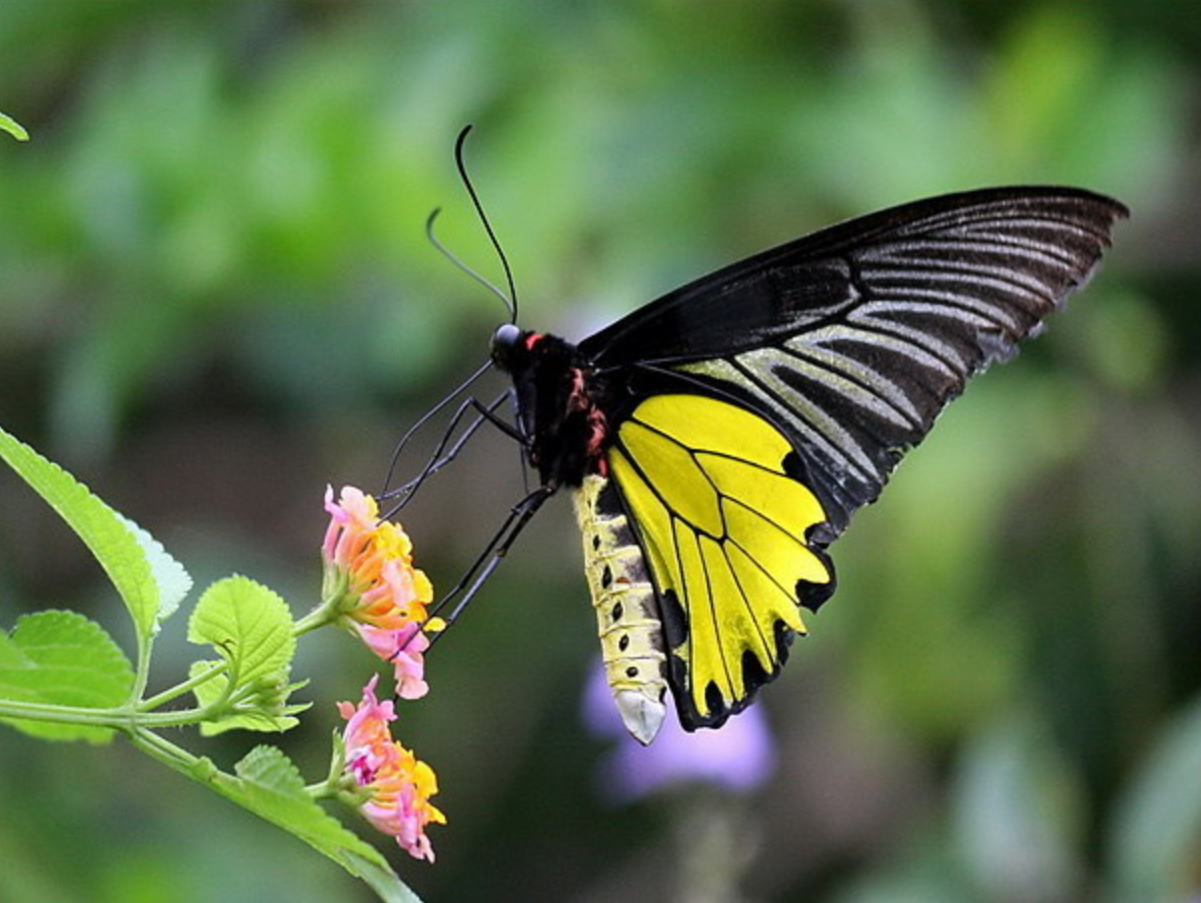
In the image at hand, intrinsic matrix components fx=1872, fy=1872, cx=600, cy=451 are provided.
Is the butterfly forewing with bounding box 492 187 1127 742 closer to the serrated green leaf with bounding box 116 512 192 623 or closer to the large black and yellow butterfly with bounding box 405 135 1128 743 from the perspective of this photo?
the large black and yellow butterfly with bounding box 405 135 1128 743

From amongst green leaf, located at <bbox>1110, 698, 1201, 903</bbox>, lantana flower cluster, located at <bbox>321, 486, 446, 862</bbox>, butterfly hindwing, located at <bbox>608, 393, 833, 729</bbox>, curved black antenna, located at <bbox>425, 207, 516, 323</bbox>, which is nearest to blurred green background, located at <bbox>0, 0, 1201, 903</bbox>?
green leaf, located at <bbox>1110, 698, 1201, 903</bbox>

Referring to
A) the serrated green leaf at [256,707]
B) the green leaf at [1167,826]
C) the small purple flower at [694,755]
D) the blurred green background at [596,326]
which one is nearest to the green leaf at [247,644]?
the serrated green leaf at [256,707]

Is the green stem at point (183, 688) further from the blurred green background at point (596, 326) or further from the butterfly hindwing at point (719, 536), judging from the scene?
the blurred green background at point (596, 326)

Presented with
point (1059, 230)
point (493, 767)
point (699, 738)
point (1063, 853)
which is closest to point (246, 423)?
point (493, 767)

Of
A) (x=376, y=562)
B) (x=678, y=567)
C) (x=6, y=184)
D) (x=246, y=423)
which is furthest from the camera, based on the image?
(x=246, y=423)

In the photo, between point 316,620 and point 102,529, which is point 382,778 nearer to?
point 316,620

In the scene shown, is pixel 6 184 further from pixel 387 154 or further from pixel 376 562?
pixel 376 562
